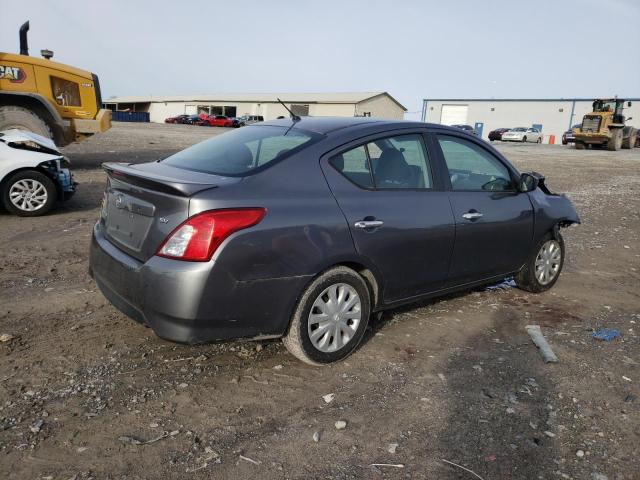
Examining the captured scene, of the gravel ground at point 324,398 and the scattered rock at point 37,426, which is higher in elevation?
the scattered rock at point 37,426

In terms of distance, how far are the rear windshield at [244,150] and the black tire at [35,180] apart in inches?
173

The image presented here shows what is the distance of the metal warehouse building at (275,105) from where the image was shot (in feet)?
196

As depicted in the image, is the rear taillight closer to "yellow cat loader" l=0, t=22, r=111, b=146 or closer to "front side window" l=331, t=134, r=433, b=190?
"front side window" l=331, t=134, r=433, b=190

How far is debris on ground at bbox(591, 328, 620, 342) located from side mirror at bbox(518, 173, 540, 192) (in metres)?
1.36

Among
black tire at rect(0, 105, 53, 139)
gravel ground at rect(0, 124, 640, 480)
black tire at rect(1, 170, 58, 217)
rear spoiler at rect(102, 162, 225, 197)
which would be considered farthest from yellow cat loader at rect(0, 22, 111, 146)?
rear spoiler at rect(102, 162, 225, 197)

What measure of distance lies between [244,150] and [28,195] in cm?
Result: 503

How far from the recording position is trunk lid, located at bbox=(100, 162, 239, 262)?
2.93 m

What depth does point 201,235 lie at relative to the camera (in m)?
2.85

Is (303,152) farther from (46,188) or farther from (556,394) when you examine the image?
(46,188)

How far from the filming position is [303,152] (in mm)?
3385

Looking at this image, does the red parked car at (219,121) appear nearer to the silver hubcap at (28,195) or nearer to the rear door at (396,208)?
the silver hubcap at (28,195)

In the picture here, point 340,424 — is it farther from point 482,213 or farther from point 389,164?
point 482,213

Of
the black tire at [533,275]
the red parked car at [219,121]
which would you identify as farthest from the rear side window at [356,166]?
the red parked car at [219,121]

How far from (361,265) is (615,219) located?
8027 millimetres
